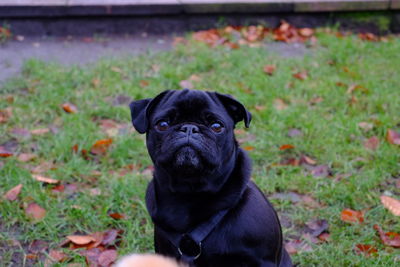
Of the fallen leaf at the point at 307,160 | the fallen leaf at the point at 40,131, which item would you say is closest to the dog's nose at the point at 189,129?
the fallen leaf at the point at 307,160

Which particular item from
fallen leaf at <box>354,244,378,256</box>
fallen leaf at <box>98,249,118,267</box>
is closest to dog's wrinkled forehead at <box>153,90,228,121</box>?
fallen leaf at <box>98,249,118,267</box>

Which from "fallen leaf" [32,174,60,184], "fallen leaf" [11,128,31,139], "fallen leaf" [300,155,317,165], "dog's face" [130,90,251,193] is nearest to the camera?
"dog's face" [130,90,251,193]

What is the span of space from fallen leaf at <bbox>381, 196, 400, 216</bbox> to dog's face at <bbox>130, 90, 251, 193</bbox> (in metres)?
1.45

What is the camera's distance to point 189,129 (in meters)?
2.46

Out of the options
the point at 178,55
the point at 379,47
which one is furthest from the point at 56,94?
the point at 379,47

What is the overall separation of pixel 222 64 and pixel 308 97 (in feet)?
3.81

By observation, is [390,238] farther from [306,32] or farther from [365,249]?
[306,32]

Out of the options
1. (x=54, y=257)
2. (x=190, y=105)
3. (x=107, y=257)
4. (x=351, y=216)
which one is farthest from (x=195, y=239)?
(x=351, y=216)

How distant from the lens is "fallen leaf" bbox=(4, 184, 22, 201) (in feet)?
11.5

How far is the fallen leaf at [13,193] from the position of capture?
11.5ft

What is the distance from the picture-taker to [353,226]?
331 cm

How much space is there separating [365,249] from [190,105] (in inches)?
60.0

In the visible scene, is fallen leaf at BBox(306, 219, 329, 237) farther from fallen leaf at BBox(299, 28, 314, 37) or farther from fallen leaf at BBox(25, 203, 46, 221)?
fallen leaf at BBox(299, 28, 314, 37)

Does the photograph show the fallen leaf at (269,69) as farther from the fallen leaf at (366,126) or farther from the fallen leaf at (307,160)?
the fallen leaf at (307,160)
